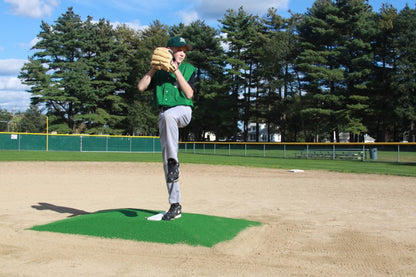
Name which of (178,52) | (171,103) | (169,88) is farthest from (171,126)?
(178,52)

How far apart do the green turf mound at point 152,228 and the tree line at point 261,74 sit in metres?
42.3

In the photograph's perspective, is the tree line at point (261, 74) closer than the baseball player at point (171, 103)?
No

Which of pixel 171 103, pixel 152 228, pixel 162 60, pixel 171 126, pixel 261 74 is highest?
pixel 261 74

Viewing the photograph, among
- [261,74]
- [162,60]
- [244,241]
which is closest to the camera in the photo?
[162,60]

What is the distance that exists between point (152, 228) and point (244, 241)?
1151mm

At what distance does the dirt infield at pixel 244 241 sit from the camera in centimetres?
348

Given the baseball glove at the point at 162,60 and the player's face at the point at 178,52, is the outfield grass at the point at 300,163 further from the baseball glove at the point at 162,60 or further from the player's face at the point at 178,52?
the baseball glove at the point at 162,60

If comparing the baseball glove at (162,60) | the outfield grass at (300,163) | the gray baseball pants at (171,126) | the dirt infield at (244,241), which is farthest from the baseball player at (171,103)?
the outfield grass at (300,163)

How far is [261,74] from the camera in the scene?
5397 cm

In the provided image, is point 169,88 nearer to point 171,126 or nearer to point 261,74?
point 171,126

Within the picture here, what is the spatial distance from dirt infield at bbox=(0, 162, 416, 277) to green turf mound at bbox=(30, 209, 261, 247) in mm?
143

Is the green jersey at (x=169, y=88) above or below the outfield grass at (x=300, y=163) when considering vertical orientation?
above

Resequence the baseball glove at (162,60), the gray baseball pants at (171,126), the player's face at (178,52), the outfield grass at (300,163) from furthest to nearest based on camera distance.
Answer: the outfield grass at (300,163), the player's face at (178,52), the gray baseball pants at (171,126), the baseball glove at (162,60)

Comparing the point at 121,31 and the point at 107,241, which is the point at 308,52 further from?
the point at 107,241
